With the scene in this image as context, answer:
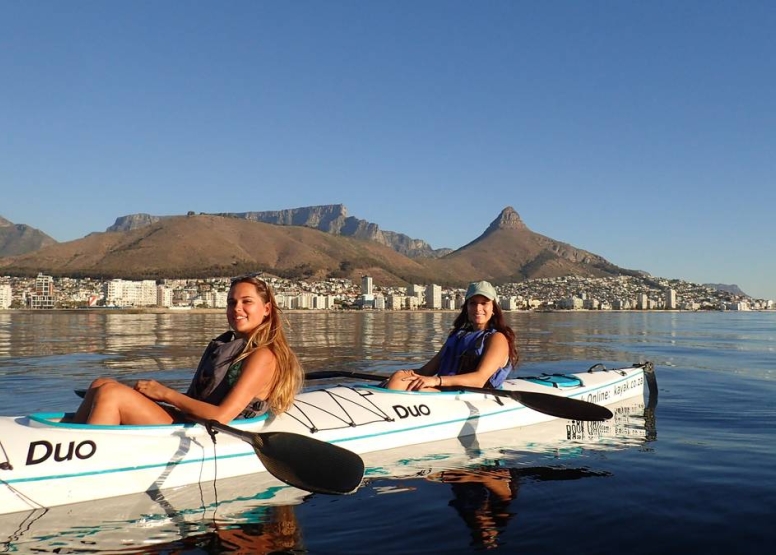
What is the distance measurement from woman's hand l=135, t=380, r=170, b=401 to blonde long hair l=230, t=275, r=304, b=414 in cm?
64

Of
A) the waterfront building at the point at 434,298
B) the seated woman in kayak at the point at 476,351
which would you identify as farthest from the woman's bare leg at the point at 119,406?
the waterfront building at the point at 434,298

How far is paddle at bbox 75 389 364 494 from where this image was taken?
16.7 feet

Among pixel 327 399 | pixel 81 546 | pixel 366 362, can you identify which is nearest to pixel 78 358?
pixel 366 362

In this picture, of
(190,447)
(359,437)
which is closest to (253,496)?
(190,447)

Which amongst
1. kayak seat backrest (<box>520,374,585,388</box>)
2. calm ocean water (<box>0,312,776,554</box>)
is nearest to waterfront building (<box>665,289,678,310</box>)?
kayak seat backrest (<box>520,374,585,388</box>)

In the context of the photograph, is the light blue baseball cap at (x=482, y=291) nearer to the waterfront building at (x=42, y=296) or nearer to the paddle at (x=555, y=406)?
the paddle at (x=555, y=406)

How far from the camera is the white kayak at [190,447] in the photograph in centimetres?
497

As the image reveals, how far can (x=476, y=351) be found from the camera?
811 cm

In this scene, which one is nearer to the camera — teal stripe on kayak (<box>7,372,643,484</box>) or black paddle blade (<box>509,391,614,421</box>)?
teal stripe on kayak (<box>7,372,643,484</box>)

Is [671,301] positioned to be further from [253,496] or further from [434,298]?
[253,496]

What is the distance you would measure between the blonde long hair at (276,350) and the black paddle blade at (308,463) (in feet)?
1.46

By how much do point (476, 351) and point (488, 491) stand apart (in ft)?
7.69

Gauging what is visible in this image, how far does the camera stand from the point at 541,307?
17500 centimetres

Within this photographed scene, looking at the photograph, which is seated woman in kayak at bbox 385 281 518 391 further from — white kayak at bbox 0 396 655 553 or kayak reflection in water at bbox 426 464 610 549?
kayak reflection in water at bbox 426 464 610 549
